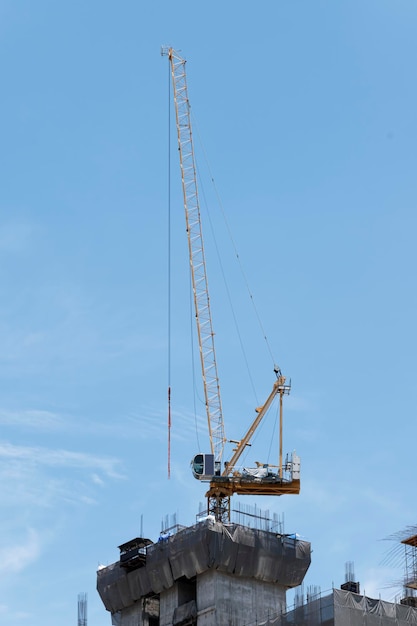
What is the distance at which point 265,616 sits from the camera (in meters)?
200

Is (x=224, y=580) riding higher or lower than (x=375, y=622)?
higher

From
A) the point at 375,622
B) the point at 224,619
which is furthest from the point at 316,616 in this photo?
the point at 224,619

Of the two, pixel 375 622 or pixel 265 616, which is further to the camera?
pixel 265 616

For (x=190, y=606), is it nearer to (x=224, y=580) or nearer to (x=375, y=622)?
(x=224, y=580)

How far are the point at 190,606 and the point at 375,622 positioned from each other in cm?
3123

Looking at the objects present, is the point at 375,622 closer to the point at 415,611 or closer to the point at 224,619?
the point at 415,611

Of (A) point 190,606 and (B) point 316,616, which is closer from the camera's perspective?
(B) point 316,616

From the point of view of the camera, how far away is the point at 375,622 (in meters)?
176

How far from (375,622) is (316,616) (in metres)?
6.28

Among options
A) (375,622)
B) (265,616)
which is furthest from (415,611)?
(265,616)

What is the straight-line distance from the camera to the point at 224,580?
199875 mm

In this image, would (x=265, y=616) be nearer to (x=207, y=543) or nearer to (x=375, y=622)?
(x=207, y=543)

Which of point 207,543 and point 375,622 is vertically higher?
point 207,543

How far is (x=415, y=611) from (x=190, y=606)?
30.6 m
